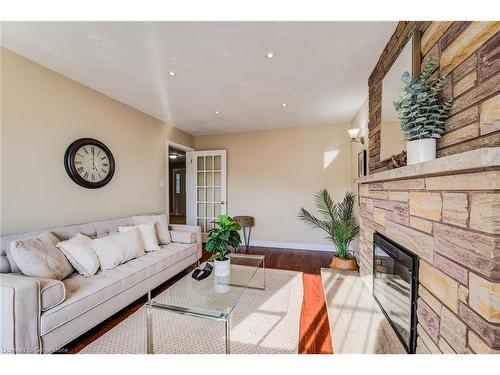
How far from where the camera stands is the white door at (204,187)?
16.2 feet

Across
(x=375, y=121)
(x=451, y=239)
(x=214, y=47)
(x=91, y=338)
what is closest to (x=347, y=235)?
(x=375, y=121)

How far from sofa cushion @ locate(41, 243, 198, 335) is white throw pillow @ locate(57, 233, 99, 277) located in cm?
6

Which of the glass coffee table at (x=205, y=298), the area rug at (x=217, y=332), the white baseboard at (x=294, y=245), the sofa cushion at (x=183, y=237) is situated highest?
the sofa cushion at (x=183, y=237)

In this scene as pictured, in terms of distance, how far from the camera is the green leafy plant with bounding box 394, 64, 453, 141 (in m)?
1.20

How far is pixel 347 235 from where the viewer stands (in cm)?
316

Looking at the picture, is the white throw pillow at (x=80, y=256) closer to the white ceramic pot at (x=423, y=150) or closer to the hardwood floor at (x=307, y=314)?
the hardwood floor at (x=307, y=314)

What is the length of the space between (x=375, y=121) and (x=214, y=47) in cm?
178

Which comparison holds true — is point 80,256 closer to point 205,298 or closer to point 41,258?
point 41,258

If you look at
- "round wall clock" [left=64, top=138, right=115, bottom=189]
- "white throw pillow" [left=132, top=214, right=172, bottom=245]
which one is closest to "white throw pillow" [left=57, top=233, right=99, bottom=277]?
"round wall clock" [left=64, top=138, right=115, bottom=189]

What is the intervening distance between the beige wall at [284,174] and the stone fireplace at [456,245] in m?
2.88

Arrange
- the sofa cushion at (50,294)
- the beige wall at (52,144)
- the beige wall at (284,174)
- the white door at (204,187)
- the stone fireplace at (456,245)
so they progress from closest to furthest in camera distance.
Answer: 1. the stone fireplace at (456,245)
2. the sofa cushion at (50,294)
3. the beige wall at (52,144)
4. the beige wall at (284,174)
5. the white door at (204,187)

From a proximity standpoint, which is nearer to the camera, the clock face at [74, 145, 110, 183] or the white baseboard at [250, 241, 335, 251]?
the clock face at [74, 145, 110, 183]

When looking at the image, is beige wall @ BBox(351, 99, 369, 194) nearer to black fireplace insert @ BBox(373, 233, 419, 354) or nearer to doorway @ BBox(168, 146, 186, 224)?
black fireplace insert @ BBox(373, 233, 419, 354)

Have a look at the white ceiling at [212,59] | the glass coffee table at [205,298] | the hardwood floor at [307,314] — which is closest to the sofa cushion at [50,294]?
the hardwood floor at [307,314]
